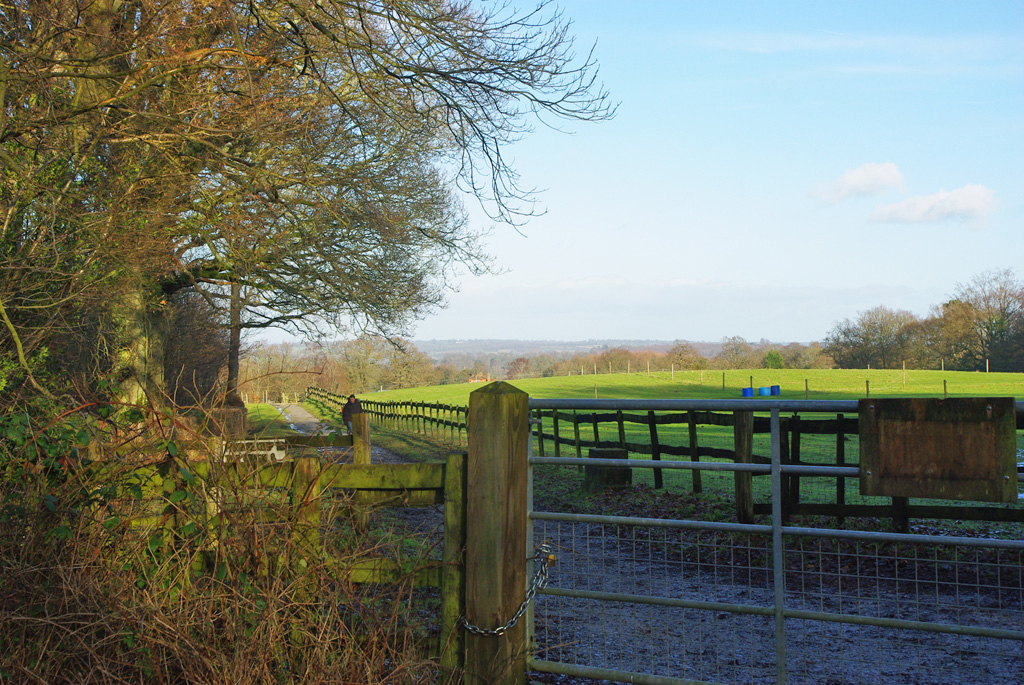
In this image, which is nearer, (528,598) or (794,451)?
(528,598)

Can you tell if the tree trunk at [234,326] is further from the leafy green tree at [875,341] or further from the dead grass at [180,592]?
the leafy green tree at [875,341]

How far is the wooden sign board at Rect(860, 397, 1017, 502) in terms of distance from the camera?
11.3ft

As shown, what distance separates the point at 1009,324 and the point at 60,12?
275 feet

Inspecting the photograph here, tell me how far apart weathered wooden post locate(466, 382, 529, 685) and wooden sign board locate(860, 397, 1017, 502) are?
1578mm

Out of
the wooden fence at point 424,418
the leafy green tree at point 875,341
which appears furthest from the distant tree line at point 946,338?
the wooden fence at point 424,418

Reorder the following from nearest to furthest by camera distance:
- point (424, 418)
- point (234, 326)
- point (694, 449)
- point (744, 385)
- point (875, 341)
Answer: point (694, 449)
point (234, 326)
point (424, 418)
point (744, 385)
point (875, 341)

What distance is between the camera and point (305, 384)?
235 feet

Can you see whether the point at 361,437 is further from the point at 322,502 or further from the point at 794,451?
the point at 322,502

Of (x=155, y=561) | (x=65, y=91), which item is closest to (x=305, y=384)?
(x=65, y=91)

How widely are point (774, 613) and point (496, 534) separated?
1296 millimetres

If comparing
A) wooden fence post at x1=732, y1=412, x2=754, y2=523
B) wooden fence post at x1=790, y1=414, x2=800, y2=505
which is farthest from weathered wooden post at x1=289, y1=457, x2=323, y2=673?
wooden fence post at x1=790, y1=414, x2=800, y2=505

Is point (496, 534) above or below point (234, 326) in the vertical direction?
below

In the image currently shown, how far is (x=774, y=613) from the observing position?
360 cm

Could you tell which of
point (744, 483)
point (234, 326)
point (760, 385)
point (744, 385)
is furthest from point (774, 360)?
point (744, 483)
